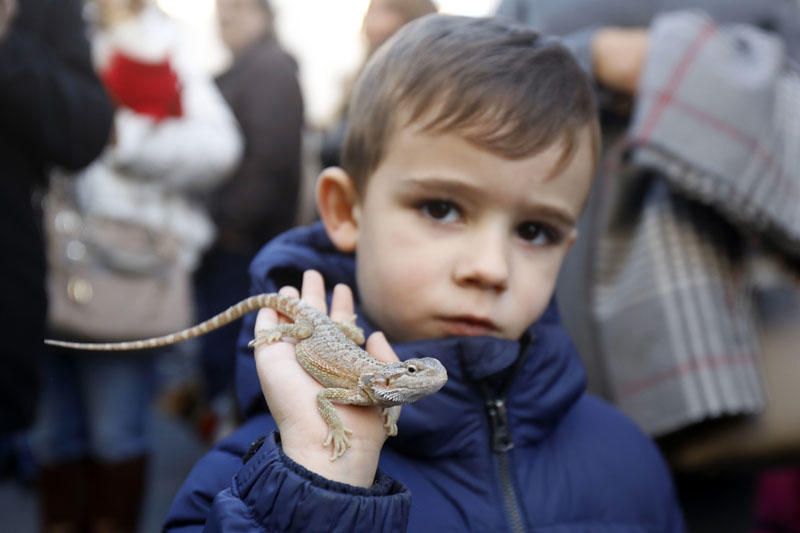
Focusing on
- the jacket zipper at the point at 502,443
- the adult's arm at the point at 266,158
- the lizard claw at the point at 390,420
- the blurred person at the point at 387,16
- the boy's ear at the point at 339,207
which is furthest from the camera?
the adult's arm at the point at 266,158

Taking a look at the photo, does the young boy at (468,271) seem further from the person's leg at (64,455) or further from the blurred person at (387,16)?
the person's leg at (64,455)

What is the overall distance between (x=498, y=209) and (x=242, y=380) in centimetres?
61

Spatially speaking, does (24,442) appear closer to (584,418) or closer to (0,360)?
(0,360)

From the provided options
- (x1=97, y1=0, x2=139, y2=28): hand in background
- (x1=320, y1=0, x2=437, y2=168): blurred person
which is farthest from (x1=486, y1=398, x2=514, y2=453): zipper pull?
(x1=97, y1=0, x2=139, y2=28): hand in background

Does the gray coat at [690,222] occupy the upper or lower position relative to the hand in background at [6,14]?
A: lower

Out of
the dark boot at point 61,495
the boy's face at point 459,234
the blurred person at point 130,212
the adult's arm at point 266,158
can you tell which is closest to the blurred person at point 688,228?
the boy's face at point 459,234

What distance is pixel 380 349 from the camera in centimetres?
153

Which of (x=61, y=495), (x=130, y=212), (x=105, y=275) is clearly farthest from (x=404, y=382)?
(x=61, y=495)

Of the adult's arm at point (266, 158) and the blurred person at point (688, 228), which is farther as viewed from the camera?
the adult's arm at point (266, 158)

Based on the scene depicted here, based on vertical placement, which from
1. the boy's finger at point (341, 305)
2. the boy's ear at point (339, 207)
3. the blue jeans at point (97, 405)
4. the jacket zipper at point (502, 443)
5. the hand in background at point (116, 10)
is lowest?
the blue jeans at point (97, 405)

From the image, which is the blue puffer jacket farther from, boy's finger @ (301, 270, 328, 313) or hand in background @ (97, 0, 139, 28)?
hand in background @ (97, 0, 139, 28)

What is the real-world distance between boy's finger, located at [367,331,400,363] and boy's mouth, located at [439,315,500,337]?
138mm

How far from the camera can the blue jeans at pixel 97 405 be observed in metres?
4.03

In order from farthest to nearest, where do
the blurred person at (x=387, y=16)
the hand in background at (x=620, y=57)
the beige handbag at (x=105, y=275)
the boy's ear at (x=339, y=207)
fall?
the beige handbag at (x=105, y=275) < the hand in background at (x=620, y=57) < the blurred person at (x=387, y=16) < the boy's ear at (x=339, y=207)
